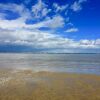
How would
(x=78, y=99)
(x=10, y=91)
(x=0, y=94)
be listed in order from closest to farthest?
(x=78, y=99) → (x=0, y=94) → (x=10, y=91)

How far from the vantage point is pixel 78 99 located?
13.2m

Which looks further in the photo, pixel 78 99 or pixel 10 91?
pixel 10 91

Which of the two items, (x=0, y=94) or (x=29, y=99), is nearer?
(x=29, y=99)

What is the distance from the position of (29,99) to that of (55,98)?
6.19 ft

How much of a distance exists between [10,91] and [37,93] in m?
2.39

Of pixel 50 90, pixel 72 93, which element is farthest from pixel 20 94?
pixel 72 93

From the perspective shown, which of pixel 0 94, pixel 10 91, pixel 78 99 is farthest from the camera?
pixel 10 91

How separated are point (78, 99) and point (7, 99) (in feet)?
16.7

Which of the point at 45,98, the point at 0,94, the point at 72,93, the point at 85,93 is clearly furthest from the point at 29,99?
the point at 85,93

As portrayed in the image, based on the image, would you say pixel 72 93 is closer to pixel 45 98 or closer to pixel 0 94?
pixel 45 98

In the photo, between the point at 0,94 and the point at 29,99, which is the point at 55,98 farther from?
the point at 0,94

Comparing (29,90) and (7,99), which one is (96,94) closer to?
(29,90)

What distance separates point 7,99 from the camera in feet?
43.7

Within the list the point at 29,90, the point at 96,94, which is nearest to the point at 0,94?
the point at 29,90
